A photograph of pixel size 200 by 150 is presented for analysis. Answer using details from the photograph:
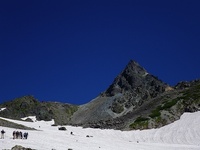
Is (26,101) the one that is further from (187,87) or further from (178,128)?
(178,128)

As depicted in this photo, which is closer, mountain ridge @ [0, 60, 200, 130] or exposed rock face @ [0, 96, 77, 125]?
mountain ridge @ [0, 60, 200, 130]

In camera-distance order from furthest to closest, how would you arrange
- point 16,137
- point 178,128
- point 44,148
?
1. point 178,128
2. point 16,137
3. point 44,148

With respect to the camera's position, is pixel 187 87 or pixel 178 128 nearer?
pixel 178 128

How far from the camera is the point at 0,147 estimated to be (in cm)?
4572

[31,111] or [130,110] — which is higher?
[31,111]

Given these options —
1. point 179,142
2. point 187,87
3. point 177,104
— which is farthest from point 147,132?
point 187,87

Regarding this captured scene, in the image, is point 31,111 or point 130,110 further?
point 31,111

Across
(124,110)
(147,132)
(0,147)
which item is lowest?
(0,147)

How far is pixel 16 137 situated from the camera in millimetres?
59656

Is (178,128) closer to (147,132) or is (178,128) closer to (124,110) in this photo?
(147,132)

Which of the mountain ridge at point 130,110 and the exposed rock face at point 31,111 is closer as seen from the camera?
the mountain ridge at point 130,110

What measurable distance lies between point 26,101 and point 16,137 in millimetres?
132053

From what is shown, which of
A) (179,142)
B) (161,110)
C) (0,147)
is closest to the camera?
(0,147)

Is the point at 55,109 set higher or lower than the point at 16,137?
higher
